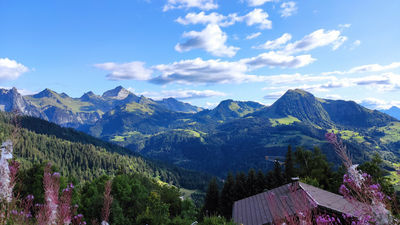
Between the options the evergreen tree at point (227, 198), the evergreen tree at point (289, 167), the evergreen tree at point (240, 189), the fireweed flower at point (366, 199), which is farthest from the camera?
the evergreen tree at point (240, 189)

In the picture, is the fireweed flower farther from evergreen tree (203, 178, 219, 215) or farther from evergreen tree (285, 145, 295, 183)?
evergreen tree (203, 178, 219, 215)

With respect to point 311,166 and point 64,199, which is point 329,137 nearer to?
point 64,199

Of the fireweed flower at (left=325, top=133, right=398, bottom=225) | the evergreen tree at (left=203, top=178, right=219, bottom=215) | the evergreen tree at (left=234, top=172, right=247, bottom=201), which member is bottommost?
the evergreen tree at (left=203, top=178, right=219, bottom=215)

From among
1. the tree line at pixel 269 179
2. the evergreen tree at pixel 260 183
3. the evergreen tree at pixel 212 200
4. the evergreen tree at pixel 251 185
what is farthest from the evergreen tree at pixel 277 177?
the evergreen tree at pixel 212 200

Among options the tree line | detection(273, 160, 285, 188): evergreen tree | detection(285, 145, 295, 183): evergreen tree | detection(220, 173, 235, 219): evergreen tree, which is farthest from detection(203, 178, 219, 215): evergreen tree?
detection(285, 145, 295, 183): evergreen tree

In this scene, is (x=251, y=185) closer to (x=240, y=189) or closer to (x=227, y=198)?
(x=240, y=189)

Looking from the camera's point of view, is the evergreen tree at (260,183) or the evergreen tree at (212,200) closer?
the evergreen tree at (260,183)

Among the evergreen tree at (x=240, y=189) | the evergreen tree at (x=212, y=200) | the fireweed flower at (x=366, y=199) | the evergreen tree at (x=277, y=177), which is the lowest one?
the evergreen tree at (x=212, y=200)

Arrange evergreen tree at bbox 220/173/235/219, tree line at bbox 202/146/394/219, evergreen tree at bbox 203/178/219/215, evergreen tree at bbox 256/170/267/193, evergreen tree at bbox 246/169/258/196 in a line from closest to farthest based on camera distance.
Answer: tree line at bbox 202/146/394/219 < evergreen tree at bbox 220/173/235/219 < evergreen tree at bbox 256/170/267/193 < evergreen tree at bbox 246/169/258/196 < evergreen tree at bbox 203/178/219/215

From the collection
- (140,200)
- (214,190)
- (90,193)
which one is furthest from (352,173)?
(214,190)

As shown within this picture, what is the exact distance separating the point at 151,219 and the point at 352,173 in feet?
86.7

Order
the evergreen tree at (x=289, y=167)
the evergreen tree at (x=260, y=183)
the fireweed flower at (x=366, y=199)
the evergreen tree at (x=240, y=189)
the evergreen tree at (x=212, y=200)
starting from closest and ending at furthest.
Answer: the fireweed flower at (x=366, y=199), the evergreen tree at (x=289, y=167), the evergreen tree at (x=240, y=189), the evergreen tree at (x=260, y=183), the evergreen tree at (x=212, y=200)

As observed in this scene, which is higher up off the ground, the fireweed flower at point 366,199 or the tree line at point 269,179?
the fireweed flower at point 366,199

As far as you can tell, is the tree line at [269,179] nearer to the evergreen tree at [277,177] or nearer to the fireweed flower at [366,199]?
the evergreen tree at [277,177]
